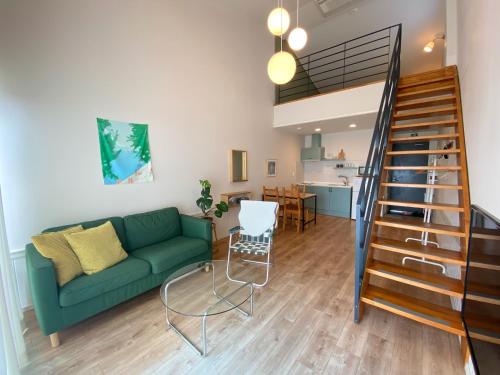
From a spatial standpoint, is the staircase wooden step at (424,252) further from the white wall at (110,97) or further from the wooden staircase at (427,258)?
the white wall at (110,97)

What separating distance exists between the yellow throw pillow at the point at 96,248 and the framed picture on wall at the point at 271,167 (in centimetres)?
361

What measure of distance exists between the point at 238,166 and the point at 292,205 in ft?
5.11

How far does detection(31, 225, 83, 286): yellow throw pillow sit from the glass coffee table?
79cm

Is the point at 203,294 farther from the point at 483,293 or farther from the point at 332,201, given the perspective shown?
the point at 332,201

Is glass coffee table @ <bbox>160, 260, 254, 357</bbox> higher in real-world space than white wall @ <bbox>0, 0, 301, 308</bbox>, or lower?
lower

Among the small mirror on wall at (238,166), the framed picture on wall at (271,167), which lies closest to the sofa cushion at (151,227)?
the small mirror on wall at (238,166)

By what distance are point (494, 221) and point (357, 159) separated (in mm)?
5499

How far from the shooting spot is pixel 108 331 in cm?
187

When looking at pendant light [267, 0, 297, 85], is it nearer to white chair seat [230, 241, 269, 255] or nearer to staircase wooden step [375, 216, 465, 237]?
staircase wooden step [375, 216, 465, 237]

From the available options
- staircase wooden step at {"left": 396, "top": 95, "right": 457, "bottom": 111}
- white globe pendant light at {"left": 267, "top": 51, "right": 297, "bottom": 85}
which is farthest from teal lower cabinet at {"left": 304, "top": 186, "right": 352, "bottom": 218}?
white globe pendant light at {"left": 267, "top": 51, "right": 297, "bottom": 85}

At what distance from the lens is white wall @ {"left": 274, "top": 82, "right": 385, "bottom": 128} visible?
154 inches

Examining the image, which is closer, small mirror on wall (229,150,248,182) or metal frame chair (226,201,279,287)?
metal frame chair (226,201,279,287)

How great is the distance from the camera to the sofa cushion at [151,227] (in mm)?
2590

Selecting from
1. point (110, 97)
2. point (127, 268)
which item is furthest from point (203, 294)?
point (110, 97)
